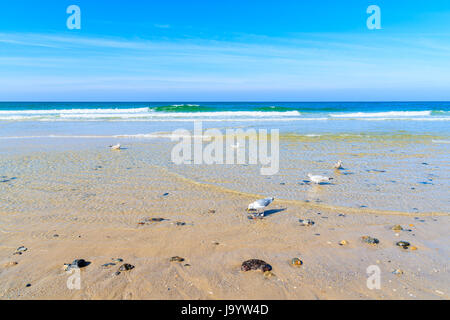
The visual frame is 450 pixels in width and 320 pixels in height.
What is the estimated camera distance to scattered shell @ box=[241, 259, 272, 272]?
3576 mm

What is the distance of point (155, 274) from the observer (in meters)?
3.48

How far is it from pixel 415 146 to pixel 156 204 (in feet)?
37.6

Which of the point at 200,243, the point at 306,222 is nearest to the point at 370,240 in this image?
the point at 306,222

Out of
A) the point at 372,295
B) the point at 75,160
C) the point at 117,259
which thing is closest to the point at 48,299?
the point at 117,259

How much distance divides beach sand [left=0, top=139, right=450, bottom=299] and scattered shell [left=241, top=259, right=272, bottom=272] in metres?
0.08

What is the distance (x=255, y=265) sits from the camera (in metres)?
3.62

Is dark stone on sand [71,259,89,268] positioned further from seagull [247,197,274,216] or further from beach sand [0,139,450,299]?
seagull [247,197,274,216]

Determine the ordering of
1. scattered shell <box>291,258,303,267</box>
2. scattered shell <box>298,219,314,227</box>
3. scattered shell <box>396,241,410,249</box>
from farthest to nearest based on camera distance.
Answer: scattered shell <box>298,219,314,227</box>, scattered shell <box>396,241,410,249</box>, scattered shell <box>291,258,303,267</box>

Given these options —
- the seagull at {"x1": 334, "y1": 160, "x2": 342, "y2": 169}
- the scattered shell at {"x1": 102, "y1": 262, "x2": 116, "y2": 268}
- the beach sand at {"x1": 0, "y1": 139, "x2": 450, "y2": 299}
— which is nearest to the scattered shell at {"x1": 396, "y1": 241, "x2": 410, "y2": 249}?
the beach sand at {"x1": 0, "y1": 139, "x2": 450, "y2": 299}

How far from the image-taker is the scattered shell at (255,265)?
11.7 feet

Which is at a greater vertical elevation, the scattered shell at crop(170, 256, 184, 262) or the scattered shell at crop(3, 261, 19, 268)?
the scattered shell at crop(3, 261, 19, 268)

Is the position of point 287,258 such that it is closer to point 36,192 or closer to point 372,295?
point 372,295

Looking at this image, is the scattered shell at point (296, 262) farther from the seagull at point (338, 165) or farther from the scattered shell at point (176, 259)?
the seagull at point (338, 165)

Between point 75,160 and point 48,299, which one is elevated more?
point 75,160
